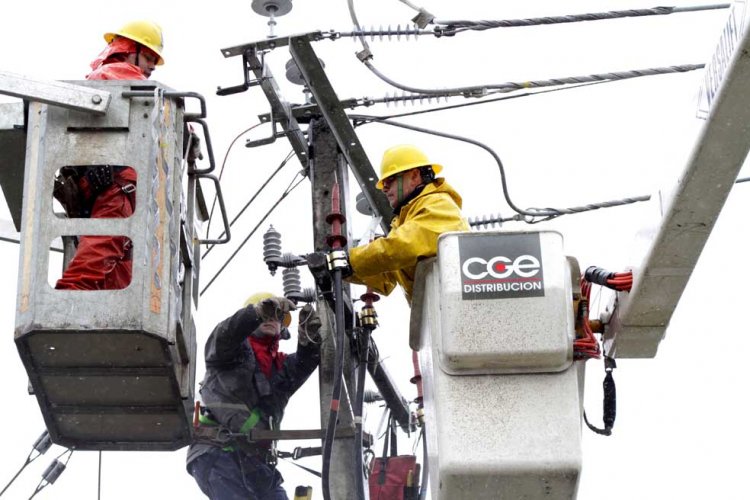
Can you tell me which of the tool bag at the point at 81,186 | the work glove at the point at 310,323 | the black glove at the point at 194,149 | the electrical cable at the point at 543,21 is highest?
the electrical cable at the point at 543,21

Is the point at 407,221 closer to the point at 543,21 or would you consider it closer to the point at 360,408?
the point at 360,408

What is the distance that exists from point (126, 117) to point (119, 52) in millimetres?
1496

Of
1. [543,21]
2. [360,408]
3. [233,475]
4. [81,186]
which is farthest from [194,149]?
[233,475]

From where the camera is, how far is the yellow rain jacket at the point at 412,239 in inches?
303

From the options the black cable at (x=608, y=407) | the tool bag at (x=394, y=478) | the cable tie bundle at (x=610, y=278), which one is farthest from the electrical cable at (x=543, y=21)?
the tool bag at (x=394, y=478)

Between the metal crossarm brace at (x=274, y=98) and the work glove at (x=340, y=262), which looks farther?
the metal crossarm brace at (x=274, y=98)

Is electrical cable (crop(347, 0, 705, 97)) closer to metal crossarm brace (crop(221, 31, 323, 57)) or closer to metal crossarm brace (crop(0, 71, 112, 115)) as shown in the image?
metal crossarm brace (crop(221, 31, 323, 57))

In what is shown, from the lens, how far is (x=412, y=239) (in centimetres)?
769

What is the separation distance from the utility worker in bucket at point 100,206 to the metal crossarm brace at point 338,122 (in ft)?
3.00

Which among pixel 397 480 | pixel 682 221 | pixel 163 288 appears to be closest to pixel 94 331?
pixel 163 288

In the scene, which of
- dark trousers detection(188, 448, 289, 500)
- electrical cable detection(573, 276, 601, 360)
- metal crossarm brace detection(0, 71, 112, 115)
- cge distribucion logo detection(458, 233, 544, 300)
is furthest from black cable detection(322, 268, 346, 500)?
dark trousers detection(188, 448, 289, 500)

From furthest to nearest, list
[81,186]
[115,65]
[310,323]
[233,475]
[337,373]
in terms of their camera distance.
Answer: [233,475]
[310,323]
[115,65]
[81,186]
[337,373]

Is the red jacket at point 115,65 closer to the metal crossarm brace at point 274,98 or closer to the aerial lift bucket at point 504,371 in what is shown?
the metal crossarm brace at point 274,98

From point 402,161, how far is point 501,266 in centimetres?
154
